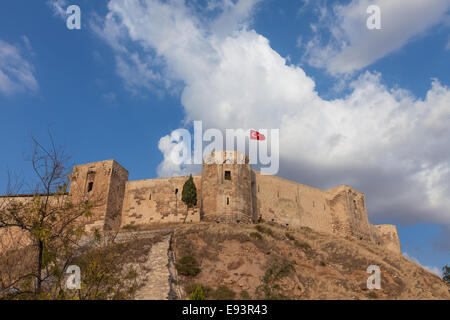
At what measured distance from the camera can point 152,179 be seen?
3388cm

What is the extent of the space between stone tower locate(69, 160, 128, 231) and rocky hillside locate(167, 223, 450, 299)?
7899 millimetres

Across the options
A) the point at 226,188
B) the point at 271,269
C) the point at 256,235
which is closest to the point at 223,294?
the point at 271,269

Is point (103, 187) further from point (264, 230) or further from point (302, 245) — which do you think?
point (302, 245)

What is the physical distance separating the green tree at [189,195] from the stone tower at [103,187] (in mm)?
5951

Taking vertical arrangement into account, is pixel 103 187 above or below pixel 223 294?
above

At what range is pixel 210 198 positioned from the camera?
98.9ft

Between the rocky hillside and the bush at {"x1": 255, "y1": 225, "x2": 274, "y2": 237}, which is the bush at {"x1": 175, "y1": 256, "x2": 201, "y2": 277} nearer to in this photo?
the rocky hillside

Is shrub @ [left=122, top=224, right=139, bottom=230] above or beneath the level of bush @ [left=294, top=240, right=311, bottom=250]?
above

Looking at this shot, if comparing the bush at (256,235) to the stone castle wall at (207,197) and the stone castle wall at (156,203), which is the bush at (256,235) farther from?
the stone castle wall at (156,203)

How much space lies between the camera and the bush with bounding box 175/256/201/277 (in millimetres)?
19672

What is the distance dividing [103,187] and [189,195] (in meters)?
7.35

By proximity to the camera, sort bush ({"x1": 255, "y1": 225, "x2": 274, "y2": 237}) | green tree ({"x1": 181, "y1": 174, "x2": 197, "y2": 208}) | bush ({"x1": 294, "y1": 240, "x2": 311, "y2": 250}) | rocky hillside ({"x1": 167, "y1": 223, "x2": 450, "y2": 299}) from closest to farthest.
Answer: rocky hillside ({"x1": 167, "y1": 223, "x2": 450, "y2": 299}), bush ({"x1": 294, "y1": 240, "x2": 311, "y2": 250}), bush ({"x1": 255, "y1": 225, "x2": 274, "y2": 237}), green tree ({"x1": 181, "y1": 174, "x2": 197, "y2": 208})

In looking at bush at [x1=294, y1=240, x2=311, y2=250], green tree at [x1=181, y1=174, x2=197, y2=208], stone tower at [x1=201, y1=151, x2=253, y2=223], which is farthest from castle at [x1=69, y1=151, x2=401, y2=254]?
bush at [x1=294, y1=240, x2=311, y2=250]
